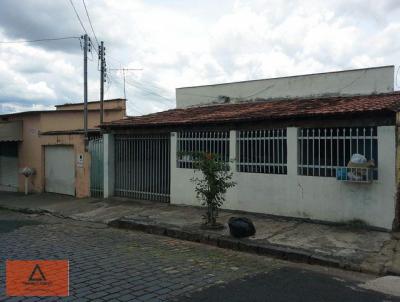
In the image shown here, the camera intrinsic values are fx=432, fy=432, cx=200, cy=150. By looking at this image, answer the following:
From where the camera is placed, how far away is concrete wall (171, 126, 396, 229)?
27.2ft

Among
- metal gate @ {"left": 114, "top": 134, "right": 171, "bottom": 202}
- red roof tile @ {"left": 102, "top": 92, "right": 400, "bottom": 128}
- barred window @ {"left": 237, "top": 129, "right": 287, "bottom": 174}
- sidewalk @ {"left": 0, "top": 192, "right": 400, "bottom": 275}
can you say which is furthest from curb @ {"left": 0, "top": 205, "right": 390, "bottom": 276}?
red roof tile @ {"left": 102, "top": 92, "right": 400, "bottom": 128}

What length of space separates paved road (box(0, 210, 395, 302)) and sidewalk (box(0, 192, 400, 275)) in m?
0.29

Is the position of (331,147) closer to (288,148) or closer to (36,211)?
(288,148)

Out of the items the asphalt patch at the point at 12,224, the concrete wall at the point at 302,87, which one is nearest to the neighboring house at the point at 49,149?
the asphalt patch at the point at 12,224

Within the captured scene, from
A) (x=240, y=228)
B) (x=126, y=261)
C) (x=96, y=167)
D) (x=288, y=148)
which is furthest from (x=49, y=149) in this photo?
(x=126, y=261)

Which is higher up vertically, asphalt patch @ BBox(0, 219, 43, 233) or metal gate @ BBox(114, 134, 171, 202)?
metal gate @ BBox(114, 134, 171, 202)

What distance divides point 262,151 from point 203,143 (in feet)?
6.33

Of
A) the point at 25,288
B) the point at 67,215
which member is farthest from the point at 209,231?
the point at 67,215

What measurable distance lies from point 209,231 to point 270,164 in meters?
2.39

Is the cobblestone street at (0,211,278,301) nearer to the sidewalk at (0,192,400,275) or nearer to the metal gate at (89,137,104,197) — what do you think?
the sidewalk at (0,192,400,275)

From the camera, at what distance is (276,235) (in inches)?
328

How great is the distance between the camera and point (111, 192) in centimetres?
1433

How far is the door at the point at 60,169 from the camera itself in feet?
53.3

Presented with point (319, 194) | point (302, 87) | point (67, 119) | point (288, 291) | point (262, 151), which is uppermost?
point (302, 87)
